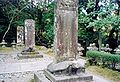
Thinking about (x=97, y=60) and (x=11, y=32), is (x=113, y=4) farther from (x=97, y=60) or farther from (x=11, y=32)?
(x=11, y=32)

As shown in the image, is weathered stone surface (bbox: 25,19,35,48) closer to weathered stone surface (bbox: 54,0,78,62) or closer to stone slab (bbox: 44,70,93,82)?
weathered stone surface (bbox: 54,0,78,62)

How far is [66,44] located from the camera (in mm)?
6605

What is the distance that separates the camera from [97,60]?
10664mm

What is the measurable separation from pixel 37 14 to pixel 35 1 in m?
1.72

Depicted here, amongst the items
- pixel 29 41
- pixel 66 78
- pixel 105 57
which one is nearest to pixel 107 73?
pixel 105 57

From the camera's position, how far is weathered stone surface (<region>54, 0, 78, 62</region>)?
21.4 ft

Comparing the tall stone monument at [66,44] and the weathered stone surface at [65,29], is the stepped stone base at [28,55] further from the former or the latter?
the weathered stone surface at [65,29]

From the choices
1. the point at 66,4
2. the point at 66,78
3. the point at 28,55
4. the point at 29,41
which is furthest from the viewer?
the point at 29,41

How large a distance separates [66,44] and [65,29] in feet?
1.64

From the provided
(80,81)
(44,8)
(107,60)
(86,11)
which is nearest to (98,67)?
(107,60)

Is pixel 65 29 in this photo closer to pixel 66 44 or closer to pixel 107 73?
pixel 66 44

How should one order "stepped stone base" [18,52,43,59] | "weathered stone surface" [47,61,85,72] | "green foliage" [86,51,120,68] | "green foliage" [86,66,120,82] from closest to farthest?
"weathered stone surface" [47,61,85,72], "green foliage" [86,66,120,82], "green foliage" [86,51,120,68], "stepped stone base" [18,52,43,59]

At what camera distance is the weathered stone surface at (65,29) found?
6.51 meters

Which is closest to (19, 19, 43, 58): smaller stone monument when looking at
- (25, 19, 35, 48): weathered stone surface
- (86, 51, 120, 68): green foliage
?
(25, 19, 35, 48): weathered stone surface
